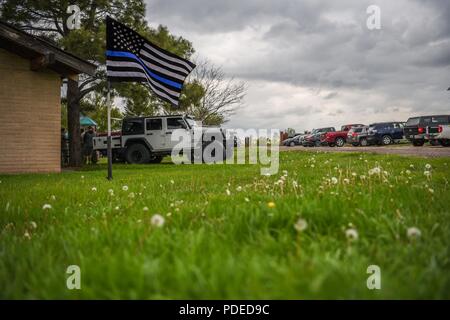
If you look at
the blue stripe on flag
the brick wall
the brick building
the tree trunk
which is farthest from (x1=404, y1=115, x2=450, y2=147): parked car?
the brick wall

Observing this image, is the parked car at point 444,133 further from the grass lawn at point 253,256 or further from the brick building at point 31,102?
the grass lawn at point 253,256

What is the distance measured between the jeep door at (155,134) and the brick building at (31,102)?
5.50 m

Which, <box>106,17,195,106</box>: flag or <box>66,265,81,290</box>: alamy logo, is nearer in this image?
<box>66,265,81,290</box>: alamy logo

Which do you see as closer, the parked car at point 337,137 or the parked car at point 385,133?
the parked car at point 385,133

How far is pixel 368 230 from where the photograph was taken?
7.18 ft

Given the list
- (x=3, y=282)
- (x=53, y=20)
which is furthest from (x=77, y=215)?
(x=53, y=20)

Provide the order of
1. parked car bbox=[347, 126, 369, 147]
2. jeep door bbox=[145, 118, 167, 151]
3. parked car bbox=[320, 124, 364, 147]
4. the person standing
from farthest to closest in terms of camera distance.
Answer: parked car bbox=[320, 124, 364, 147] < parked car bbox=[347, 126, 369, 147] < the person standing < jeep door bbox=[145, 118, 167, 151]

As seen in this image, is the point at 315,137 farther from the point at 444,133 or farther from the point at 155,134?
the point at 155,134

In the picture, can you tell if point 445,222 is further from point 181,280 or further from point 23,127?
point 23,127

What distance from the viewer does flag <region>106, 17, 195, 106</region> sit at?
8438 millimetres

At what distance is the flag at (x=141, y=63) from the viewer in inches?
332

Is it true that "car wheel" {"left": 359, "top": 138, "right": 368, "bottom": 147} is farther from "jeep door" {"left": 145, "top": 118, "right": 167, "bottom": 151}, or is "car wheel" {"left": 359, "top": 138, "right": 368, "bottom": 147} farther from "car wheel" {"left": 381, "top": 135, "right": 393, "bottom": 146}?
"jeep door" {"left": 145, "top": 118, "right": 167, "bottom": 151}

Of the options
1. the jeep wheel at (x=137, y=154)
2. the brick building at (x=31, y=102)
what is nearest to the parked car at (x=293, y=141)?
the jeep wheel at (x=137, y=154)

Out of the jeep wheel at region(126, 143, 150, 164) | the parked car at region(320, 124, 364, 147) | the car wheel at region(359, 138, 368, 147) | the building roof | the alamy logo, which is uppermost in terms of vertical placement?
the building roof
